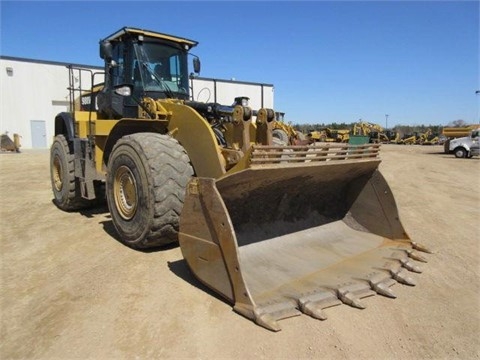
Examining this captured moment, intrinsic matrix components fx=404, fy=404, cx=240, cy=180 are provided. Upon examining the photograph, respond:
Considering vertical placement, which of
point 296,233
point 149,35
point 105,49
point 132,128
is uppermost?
point 149,35

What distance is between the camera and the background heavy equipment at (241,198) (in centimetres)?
352

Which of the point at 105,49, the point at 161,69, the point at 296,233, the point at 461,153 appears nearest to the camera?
the point at 296,233

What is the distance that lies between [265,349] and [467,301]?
6.87ft

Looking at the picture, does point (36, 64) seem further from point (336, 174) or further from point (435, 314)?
point (435, 314)

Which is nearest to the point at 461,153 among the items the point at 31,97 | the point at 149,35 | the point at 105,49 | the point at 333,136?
the point at 333,136

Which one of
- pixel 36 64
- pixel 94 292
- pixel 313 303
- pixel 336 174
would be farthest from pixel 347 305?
pixel 36 64

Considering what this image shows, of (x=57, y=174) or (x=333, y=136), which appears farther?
(x=333, y=136)

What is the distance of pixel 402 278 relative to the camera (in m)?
3.98

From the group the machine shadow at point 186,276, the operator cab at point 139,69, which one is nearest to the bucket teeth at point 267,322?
the machine shadow at point 186,276

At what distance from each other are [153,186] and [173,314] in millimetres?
1454

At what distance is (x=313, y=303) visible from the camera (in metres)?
3.33

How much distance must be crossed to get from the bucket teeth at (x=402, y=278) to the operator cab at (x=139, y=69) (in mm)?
3801

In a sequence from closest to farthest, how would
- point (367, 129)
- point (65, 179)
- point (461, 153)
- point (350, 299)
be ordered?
1. point (350, 299)
2. point (65, 179)
3. point (461, 153)
4. point (367, 129)

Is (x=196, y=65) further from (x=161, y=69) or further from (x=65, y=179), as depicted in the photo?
(x=65, y=179)
